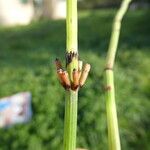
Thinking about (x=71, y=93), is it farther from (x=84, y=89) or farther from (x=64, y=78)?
(x=84, y=89)

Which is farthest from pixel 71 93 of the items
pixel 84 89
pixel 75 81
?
pixel 84 89

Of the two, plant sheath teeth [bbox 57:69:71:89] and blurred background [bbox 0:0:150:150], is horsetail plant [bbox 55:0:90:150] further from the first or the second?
blurred background [bbox 0:0:150:150]

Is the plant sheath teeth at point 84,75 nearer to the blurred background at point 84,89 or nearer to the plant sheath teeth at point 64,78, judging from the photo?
the plant sheath teeth at point 64,78

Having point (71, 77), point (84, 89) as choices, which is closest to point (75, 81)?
point (71, 77)

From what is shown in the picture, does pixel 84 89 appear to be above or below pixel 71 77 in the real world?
above

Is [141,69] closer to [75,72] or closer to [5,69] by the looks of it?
[5,69]

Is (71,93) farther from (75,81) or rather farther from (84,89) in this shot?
(84,89)

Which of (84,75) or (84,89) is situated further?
(84,89)

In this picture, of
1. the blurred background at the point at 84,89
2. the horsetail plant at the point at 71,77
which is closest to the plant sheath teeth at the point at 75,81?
the horsetail plant at the point at 71,77
